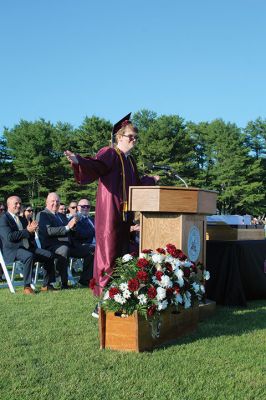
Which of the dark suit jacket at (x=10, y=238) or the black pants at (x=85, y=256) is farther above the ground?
the dark suit jacket at (x=10, y=238)

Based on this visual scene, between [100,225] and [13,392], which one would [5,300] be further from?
[13,392]

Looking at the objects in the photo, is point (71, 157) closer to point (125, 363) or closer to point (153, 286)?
point (153, 286)

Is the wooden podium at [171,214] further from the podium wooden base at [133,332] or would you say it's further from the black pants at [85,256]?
the black pants at [85,256]

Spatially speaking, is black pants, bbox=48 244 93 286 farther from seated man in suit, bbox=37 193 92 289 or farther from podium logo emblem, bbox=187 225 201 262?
podium logo emblem, bbox=187 225 201 262

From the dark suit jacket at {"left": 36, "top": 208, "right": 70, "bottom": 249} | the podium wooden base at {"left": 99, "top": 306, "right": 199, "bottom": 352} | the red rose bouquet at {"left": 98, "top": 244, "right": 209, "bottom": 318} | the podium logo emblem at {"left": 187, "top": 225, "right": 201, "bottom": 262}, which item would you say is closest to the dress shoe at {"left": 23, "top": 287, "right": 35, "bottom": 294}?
the dark suit jacket at {"left": 36, "top": 208, "right": 70, "bottom": 249}

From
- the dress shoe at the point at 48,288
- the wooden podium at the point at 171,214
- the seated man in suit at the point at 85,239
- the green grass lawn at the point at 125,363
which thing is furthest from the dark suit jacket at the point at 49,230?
the wooden podium at the point at 171,214

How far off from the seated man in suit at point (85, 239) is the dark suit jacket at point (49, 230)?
0.55 meters

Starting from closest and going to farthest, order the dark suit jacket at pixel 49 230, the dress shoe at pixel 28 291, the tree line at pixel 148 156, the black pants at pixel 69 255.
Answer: the dress shoe at pixel 28 291, the black pants at pixel 69 255, the dark suit jacket at pixel 49 230, the tree line at pixel 148 156

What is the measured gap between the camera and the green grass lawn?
3080mm

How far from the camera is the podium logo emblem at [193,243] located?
17.0ft

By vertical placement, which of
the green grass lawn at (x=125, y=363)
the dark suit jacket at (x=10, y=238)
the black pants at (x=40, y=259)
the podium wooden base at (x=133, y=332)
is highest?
the dark suit jacket at (x=10, y=238)

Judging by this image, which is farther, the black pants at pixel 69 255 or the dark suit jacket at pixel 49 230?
the dark suit jacket at pixel 49 230

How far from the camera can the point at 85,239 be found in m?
9.45

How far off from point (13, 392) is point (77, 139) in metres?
53.9
